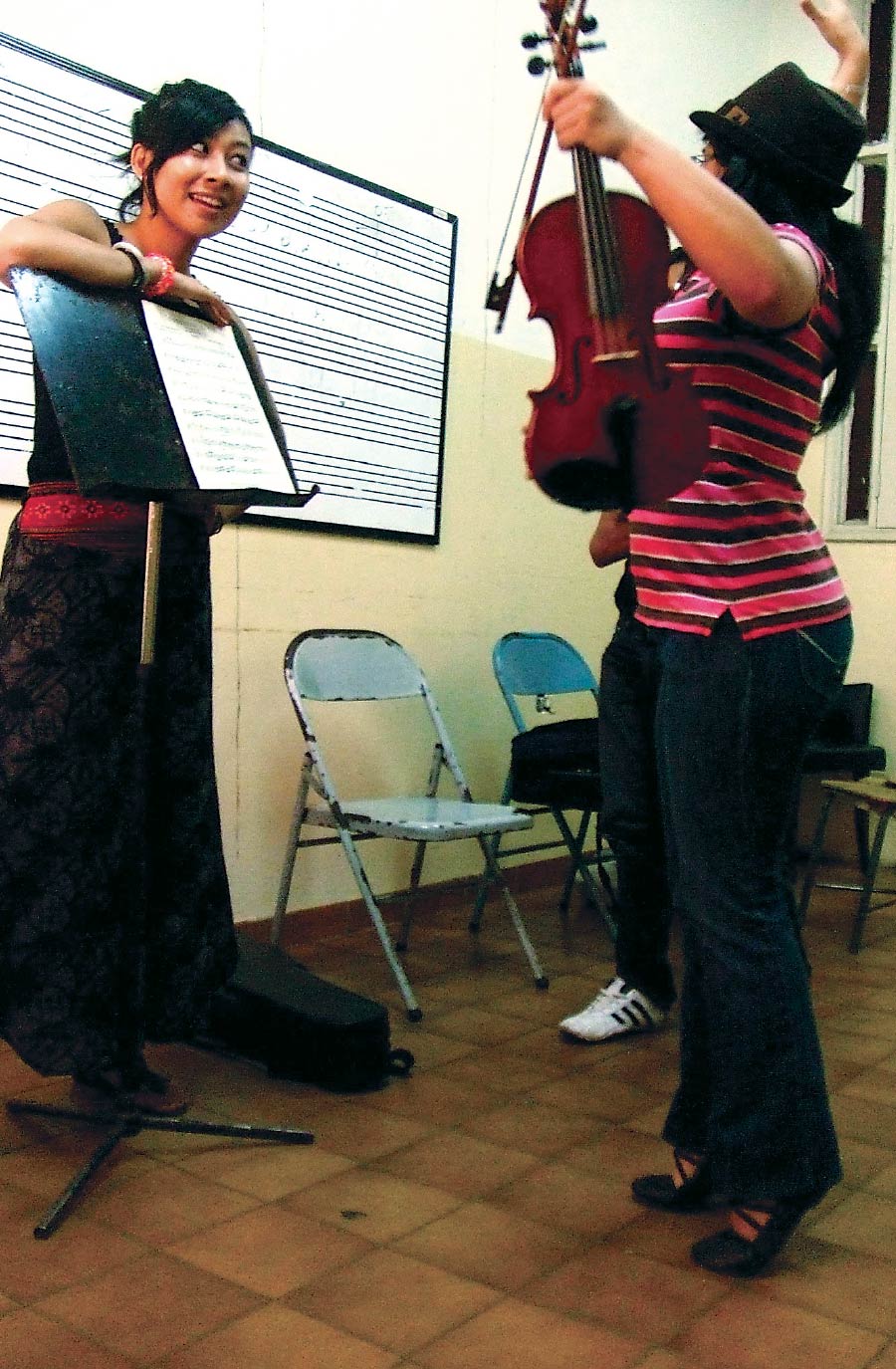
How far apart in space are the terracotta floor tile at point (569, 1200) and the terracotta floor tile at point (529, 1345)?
0.25 m

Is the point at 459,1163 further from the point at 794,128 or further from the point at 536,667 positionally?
the point at 536,667

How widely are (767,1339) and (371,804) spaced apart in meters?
1.70

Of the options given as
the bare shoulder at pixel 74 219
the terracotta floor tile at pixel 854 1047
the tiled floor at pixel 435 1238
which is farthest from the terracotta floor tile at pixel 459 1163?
the bare shoulder at pixel 74 219

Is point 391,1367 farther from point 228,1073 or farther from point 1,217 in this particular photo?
point 1,217

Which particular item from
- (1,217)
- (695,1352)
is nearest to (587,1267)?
(695,1352)

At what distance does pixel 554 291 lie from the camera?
1489 millimetres

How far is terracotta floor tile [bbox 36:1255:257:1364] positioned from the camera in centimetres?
141

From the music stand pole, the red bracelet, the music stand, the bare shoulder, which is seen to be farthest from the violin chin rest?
the bare shoulder

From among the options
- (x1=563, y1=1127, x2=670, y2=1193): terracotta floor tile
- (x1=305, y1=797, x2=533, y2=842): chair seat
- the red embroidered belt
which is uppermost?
the red embroidered belt

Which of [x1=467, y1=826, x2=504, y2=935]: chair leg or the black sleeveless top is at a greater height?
the black sleeveless top

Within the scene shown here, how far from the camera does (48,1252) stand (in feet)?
5.26

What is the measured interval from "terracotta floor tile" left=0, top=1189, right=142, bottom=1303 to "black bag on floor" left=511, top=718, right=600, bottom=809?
69.5 inches

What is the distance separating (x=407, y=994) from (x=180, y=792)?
0.94 meters

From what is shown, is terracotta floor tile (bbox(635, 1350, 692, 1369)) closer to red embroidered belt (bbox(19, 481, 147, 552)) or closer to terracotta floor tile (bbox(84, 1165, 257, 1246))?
terracotta floor tile (bbox(84, 1165, 257, 1246))
